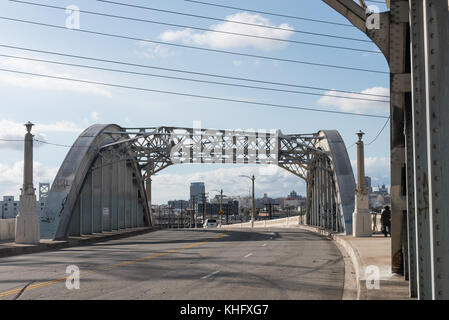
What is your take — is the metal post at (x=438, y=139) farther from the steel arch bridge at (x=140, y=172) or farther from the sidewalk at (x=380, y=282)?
the steel arch bridge at (x=140, y=172)

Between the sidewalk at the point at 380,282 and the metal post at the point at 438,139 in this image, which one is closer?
the metal post at the point at 438,139

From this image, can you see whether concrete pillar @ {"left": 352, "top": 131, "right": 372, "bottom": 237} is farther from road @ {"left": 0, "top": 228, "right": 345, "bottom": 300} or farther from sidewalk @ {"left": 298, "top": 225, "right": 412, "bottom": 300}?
sidewalk @ {"left": 298, "top": 225, "right": 412, "bottom": 300}

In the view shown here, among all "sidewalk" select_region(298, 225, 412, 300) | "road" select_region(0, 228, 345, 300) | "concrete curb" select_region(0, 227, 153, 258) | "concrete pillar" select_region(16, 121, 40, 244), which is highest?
"concrete pillar" select_region(16, 121, 40, 244)

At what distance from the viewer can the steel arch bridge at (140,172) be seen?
32.1 metres

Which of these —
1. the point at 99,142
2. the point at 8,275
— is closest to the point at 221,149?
the point at 99,142

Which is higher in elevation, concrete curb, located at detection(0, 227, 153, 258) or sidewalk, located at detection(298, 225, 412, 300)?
sidewalk, located at detection(298, 225, 412, 300)

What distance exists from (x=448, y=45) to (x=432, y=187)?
1.92m

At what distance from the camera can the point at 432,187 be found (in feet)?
23.1

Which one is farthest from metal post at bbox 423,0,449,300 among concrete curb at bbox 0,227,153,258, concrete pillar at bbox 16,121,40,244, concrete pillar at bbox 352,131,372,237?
concrete pillar at bbox 352,131,372,237

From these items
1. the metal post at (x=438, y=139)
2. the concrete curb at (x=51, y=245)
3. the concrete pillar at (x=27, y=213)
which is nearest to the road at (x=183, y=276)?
the concrete curb at (x=51, y=245)

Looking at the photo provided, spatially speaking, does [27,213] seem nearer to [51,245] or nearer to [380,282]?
[51,245]

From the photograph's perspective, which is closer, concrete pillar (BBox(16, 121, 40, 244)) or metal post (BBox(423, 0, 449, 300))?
metal post (BBox(423, 0, 449, 300))

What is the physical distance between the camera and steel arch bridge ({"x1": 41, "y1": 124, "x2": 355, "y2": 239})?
32.1 meters
